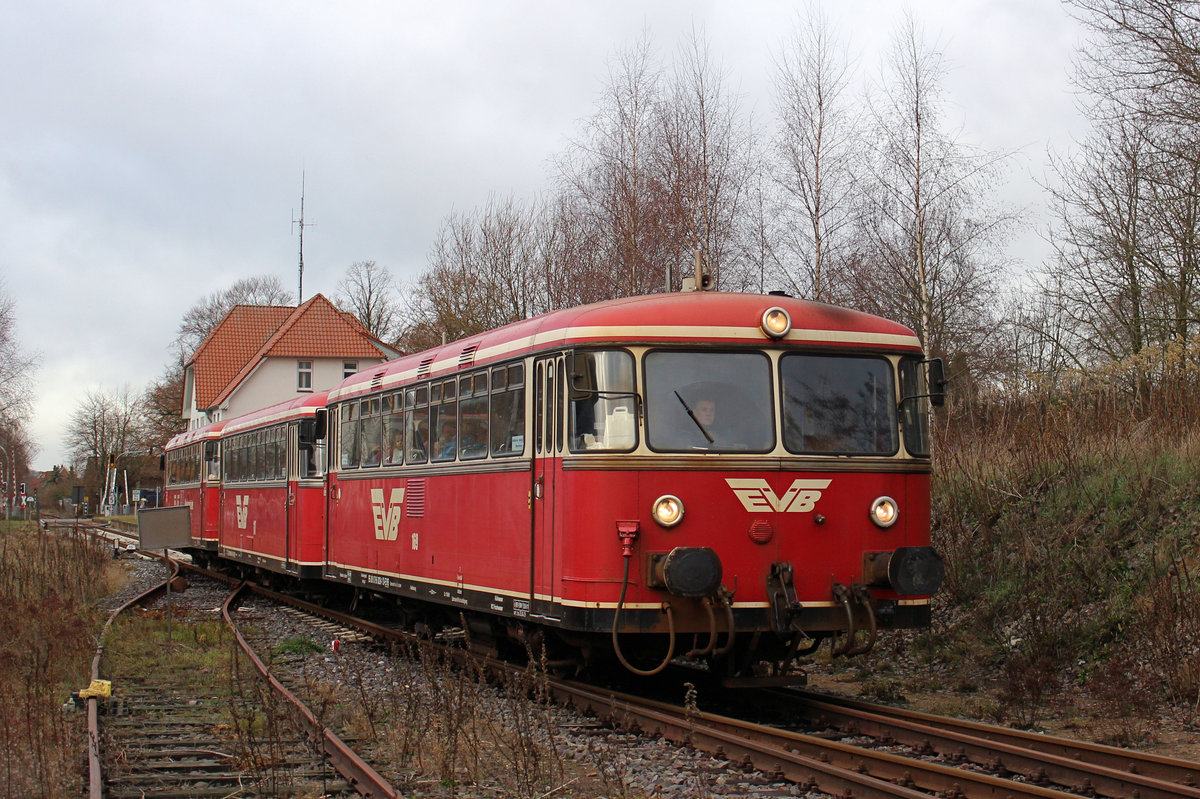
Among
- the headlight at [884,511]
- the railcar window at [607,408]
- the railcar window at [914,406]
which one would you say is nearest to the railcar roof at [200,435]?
the railcar window at [607,408]

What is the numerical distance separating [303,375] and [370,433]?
1920 inches

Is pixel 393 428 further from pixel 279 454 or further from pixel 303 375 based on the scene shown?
pixel 303 375

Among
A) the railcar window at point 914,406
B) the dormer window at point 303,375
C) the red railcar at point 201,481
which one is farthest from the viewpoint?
the dormer window at point 303,375

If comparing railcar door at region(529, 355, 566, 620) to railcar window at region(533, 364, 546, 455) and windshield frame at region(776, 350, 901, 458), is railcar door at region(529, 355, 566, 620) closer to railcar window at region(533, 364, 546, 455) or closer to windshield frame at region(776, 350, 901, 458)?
railcar window at region(533, 364, 546, 455)

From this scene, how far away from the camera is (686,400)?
8.30 m

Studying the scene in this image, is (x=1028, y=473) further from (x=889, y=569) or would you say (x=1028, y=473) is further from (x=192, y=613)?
(x=192, y=613)

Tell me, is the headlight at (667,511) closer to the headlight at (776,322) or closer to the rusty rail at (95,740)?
the headlight at (776,322)

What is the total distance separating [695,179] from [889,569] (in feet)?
52.8

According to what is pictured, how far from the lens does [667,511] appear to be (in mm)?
8062

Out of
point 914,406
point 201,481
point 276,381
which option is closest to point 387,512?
point 914,406

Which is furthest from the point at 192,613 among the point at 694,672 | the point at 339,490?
the point at 694,672

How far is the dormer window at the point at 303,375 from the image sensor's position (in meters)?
60.2

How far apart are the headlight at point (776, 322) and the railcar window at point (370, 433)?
5672 mm

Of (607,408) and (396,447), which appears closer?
(607,408)
